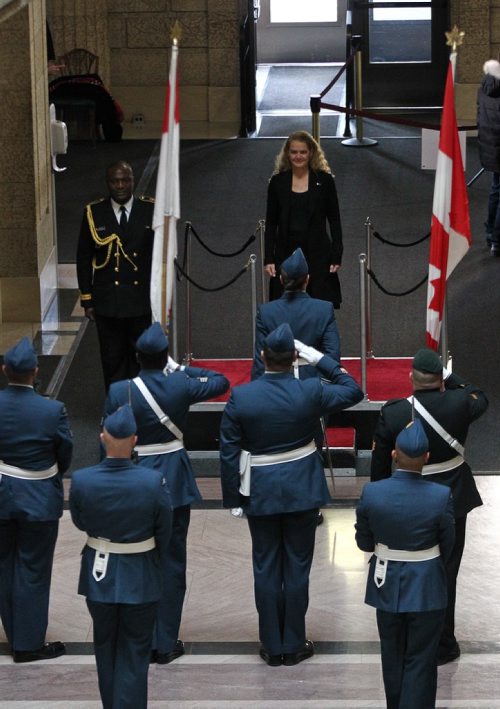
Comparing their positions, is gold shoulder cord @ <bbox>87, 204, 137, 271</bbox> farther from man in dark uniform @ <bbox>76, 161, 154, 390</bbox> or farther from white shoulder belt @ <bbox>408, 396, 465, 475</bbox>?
white shoulder belt @ <bbox>408, 396, 465, 475</bbox>

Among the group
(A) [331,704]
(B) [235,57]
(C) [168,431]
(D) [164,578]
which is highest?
(B) [235,57]

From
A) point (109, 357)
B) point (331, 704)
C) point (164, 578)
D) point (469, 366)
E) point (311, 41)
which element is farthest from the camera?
point (311, 41)

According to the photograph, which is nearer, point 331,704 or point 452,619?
point 331,704

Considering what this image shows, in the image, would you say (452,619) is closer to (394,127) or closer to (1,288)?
(1,288)

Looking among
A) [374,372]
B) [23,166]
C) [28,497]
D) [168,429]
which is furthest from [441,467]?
[23,166]

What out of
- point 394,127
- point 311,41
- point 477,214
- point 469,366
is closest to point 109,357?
point 469,366

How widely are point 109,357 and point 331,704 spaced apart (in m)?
3.77

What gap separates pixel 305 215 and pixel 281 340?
117 inches

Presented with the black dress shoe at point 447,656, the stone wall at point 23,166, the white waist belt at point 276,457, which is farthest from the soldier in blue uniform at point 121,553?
the stone wall at point 23,166

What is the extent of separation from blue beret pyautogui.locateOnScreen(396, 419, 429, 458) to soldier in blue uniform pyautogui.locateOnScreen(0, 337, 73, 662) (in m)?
1.69

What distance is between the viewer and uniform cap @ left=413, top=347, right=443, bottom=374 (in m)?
6.36

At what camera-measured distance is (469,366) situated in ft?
35.2

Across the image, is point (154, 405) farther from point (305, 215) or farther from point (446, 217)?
point (305, 215)

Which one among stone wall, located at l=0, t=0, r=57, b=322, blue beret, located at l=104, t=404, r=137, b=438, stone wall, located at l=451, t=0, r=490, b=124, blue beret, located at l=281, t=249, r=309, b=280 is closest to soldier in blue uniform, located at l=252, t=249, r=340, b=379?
blue beret, located at l=281, t=249, r=309, b=280
